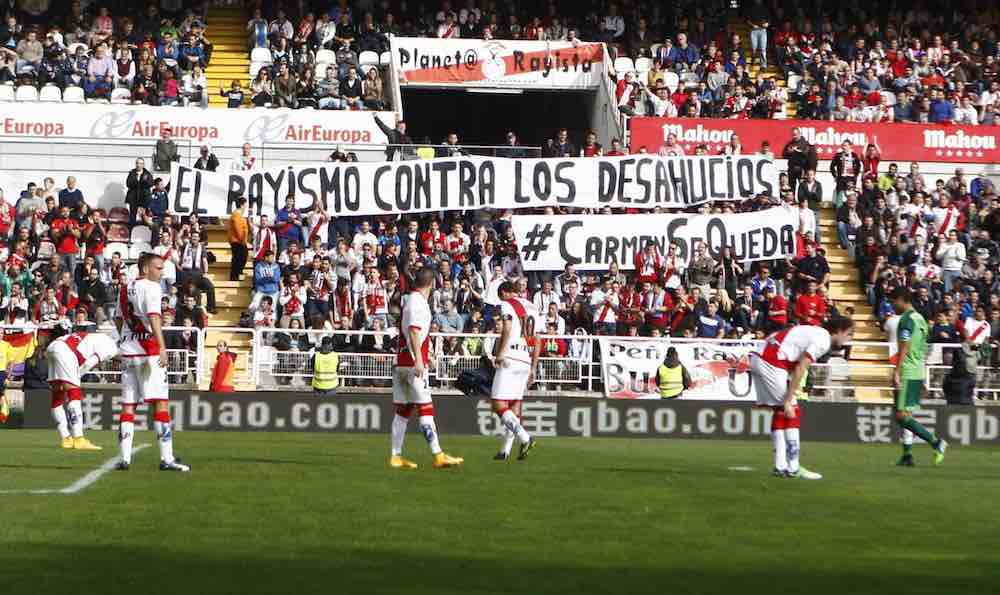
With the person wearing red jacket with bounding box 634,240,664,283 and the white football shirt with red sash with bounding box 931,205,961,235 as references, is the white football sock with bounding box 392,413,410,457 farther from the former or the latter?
the white football shirt with red sash with bounding box 931,205,961,235

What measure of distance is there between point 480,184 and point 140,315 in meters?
18.9

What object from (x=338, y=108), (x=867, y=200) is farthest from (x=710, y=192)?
(x=338, y=108)

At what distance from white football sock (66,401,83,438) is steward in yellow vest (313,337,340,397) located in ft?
25.0

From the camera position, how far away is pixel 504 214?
35.1 meters

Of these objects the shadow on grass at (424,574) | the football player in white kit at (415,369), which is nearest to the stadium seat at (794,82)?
the football player in white kit at (415,369)

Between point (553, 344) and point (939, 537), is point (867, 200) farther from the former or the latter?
point (939, 537)

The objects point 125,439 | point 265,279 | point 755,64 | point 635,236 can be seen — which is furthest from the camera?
point 755,64

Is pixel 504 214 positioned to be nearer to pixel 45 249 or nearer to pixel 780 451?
pixel 45 249

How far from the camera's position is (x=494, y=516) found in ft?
39.8

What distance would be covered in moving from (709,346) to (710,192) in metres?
6.24

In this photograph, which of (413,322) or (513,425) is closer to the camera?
(413,322)

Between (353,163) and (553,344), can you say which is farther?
(353,163)

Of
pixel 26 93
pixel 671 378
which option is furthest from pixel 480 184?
pixel 26 93

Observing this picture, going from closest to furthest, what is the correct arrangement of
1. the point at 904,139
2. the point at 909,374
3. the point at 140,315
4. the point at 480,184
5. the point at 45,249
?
the point at 140,315 < the point at 909,374 < the point at 45,249 < the point at 480,184 < the point at 904,139
